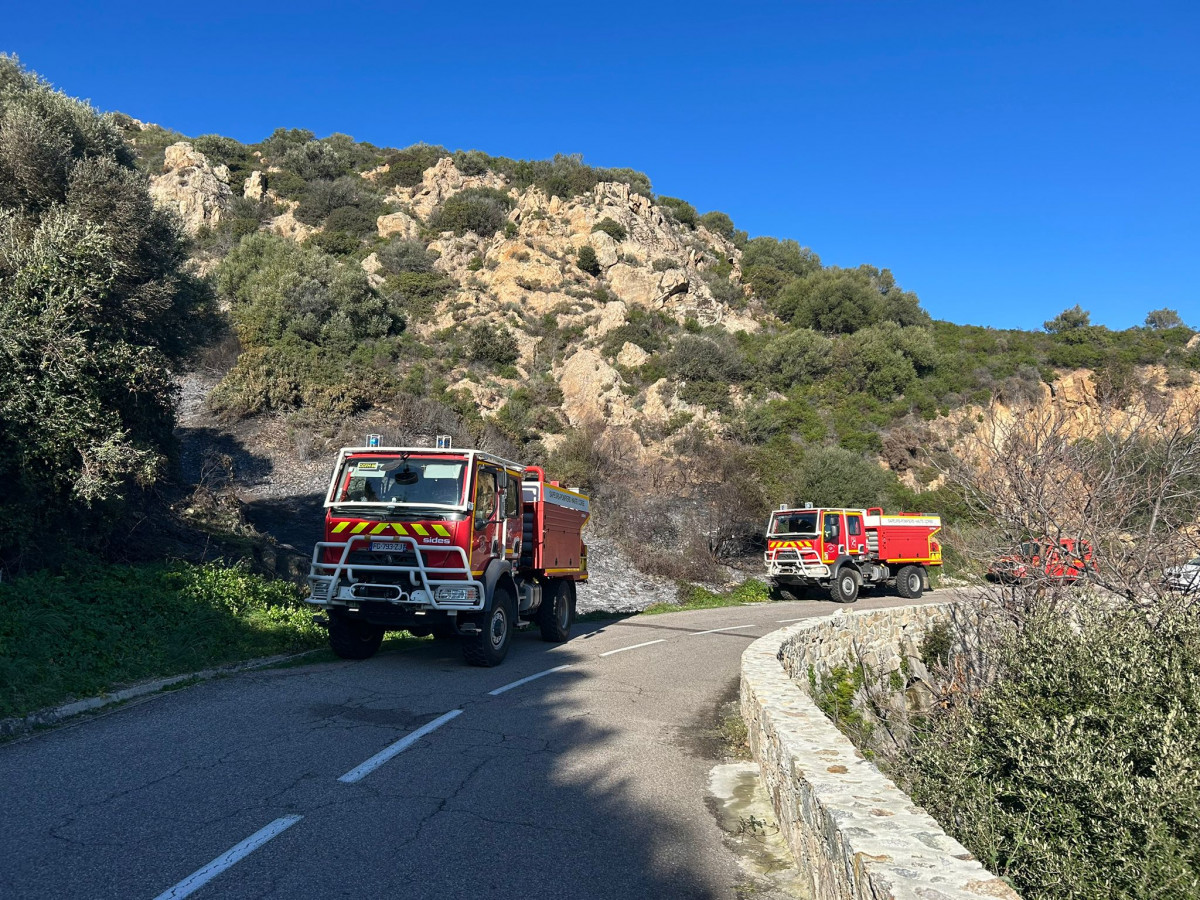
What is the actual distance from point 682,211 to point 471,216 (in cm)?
1736

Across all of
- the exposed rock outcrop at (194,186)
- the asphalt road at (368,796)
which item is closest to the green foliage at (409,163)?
the exposed rock outcrop at (194,186)

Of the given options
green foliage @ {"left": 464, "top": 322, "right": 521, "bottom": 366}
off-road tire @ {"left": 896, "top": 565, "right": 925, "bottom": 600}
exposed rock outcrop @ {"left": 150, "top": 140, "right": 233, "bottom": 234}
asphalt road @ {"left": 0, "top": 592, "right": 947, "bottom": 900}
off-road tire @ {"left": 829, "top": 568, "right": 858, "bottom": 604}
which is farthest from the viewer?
exposed rock outcrop @ {"left": 150, "top": 140, "right": 233, "bottom": 234}

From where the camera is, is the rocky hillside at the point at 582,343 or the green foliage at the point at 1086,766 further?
the rocky hillside at the point at 582,343

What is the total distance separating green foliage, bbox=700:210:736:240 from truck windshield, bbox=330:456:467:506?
168 feet

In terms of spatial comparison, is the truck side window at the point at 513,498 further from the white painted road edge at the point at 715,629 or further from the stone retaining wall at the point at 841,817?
the white painted road edge at the point at 715,629

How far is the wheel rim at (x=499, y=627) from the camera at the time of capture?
410 inches

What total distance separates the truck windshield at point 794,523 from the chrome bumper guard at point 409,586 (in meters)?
15.0

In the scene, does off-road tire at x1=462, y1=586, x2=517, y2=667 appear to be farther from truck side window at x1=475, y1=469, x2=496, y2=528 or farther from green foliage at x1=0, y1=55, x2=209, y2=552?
green foliage at x1=0, y1=55, x2=209, y2=552

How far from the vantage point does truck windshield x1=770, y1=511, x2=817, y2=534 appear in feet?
74.9

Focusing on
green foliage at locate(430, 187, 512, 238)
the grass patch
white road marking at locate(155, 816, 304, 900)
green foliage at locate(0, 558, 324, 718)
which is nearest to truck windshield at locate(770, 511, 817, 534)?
the grass patch

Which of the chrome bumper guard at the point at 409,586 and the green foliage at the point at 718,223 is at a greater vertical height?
the green foliage at the point at 718,223

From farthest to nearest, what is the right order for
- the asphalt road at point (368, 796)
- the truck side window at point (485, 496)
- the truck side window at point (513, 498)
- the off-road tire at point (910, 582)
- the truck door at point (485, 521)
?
the off-road tire at point (910, 582) → the truck side window at point (513, 498) → the truck side window at point (485, 496) → the truck door at point (485, 521) → the asphalt road at point (368, 796)

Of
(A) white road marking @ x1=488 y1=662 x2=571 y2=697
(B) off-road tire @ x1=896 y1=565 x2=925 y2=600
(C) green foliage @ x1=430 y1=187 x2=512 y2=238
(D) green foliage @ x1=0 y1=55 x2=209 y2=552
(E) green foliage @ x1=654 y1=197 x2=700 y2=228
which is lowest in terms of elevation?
(B) off-road tire @ x1=896 y1=565 x2=925 y2=600

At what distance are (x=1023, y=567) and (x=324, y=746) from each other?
25.4ft
